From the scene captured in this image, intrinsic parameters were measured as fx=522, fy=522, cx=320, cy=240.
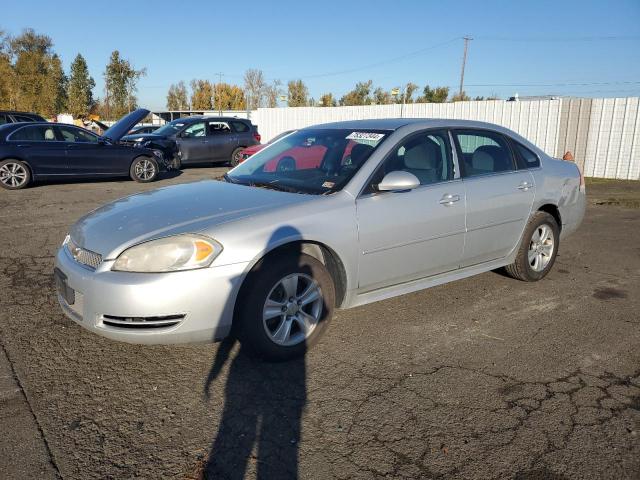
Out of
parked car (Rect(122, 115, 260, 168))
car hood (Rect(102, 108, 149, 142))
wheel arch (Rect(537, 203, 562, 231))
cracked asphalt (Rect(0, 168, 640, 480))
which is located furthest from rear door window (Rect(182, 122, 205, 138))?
wheel arch (Rect(537, 203, 562, 231))

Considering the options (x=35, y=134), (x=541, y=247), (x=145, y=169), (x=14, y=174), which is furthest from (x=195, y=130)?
(x=541, y=247)

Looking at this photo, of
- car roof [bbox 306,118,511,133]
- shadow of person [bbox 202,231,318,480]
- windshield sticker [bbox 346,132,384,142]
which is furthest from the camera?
car roof [bbox 306,118,511,133]

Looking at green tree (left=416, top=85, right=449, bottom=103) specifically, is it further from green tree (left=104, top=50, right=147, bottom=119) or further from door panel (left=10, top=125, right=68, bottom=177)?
door panel (left=10, top=125, right=68, bottom=177)

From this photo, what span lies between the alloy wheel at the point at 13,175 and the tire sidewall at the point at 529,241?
10781mm

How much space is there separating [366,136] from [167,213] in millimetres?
1768

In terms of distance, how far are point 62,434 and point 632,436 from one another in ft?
9.76

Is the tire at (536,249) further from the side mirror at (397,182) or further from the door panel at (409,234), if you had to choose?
the side mirror at (397,182)

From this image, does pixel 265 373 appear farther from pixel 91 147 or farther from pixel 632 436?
pixel 91 147

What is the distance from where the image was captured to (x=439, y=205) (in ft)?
13.9

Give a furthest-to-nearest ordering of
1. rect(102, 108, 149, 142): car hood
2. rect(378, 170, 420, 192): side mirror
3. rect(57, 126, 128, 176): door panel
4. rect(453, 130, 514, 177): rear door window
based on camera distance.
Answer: rect(57, 126, 128, 176): door panel
rect(102, 108, 149, 142): car hood
rect(453, 130, 514, 177): rear door window
rect(378, 170, 420, 192): side mirror

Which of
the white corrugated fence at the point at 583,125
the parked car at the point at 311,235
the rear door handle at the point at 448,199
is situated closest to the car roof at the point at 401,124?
the parked car at the point at 311,235

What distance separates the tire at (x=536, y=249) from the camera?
16.7 ft

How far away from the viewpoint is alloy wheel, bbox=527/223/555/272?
17.1 feet

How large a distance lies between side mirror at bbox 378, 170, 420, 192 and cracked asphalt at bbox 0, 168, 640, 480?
113cm
